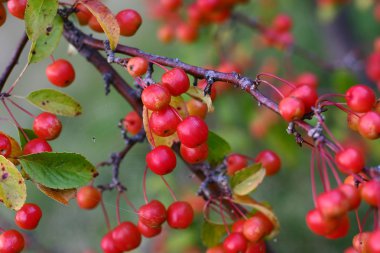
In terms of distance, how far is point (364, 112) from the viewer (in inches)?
36.2

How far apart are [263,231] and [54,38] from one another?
1.87ft

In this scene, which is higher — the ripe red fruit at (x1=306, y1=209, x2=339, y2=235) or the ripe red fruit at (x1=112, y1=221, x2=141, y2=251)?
the ripe red fruit at (x1=306, y1=209, x2=339, y2=235)

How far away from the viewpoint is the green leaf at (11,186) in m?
0.96

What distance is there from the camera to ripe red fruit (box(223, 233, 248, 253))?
1086 mm

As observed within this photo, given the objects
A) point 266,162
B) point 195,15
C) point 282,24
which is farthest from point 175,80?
point 282,24

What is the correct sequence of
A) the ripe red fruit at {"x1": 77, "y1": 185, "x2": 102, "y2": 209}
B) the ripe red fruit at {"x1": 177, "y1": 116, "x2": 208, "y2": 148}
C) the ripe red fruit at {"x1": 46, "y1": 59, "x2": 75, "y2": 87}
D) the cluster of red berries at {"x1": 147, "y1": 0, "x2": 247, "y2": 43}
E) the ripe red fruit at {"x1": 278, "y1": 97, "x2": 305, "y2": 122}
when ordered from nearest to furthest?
the ripe red fruit at {"x1": 278, "y1": 97, "x2": 305, "y2": 122} < the ripe red fruit at {"x1": 177, "y1": 116, "x2": 208, "y2": 148} < the ripe red fruit at {"x1": 46, "y1": 59, "x2": 75, "y2": 87} < the ripe red fruit at {"x1": 77, "y1": 185, "x2": 102, "y2": 209} < the cluster of red berries at {"x1": 147, "y1": 0, "x2": 247, "y2": 43}

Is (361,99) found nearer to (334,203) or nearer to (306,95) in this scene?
(306,95)

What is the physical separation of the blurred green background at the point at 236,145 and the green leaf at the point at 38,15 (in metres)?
0.82

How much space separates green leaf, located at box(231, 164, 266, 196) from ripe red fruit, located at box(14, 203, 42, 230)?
41cm

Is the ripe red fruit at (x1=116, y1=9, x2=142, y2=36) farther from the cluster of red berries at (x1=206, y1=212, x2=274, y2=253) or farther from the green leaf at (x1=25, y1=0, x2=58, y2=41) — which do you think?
the cluster of red berries at (x1=206, y1=212, x2=274, y2=253)

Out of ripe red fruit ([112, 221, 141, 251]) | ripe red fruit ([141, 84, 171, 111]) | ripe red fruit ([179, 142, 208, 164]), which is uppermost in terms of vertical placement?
ripe red fruit ([141, 84, 171, 111])

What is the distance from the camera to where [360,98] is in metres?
0.91

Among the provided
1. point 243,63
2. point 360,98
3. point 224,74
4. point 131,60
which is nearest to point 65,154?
point 131,60

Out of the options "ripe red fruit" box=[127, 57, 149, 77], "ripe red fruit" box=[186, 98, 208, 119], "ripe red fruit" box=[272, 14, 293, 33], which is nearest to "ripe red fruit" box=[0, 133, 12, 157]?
"ripe red fruit" box=[127, 57, 149, 77]
